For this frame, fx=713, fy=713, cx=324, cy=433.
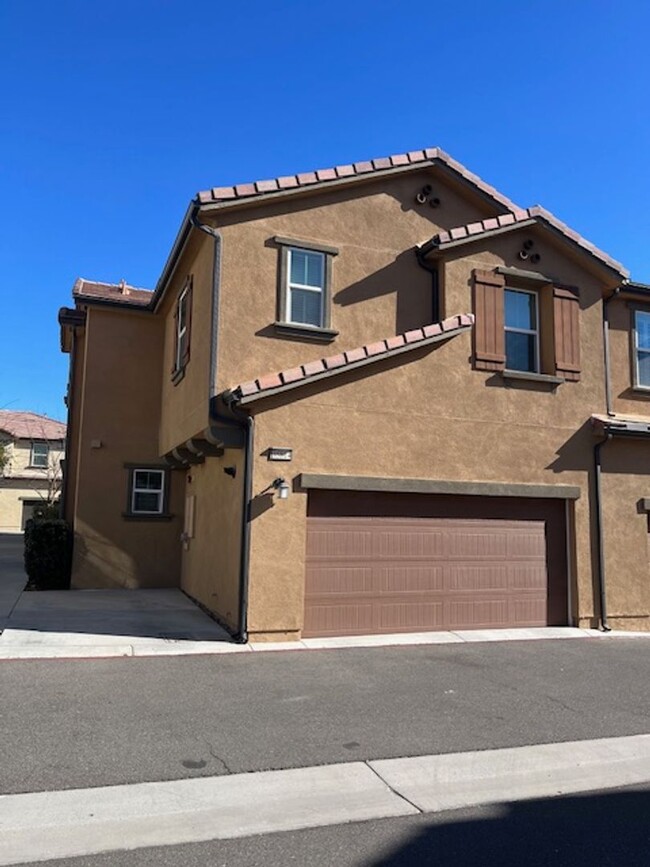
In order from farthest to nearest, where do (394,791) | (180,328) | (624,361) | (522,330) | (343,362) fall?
1. (180,328)
2. (624,361)
3. (522,330)
4. (343,362)
5. (394,791)

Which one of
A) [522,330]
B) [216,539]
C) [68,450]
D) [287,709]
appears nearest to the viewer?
[287,709]

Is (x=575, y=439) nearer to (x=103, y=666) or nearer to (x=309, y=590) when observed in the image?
(x=309, y=590)

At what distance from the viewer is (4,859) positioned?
155 inches

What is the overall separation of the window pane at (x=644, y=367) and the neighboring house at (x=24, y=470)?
34141 millimetres

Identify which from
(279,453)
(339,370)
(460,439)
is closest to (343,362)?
(339,370)

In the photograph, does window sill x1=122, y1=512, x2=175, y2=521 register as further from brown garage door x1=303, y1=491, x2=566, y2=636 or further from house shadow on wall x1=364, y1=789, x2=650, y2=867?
house shadow on wall x1=364, y1=789, x2=650, y2=867

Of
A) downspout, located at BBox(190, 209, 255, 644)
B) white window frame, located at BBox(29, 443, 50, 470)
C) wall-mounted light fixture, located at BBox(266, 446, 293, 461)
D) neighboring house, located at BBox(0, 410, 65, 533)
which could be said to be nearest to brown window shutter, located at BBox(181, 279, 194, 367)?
downspout, located at BBox(190, 209, 255, 644)

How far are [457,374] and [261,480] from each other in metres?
3.81

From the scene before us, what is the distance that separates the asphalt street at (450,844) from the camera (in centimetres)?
401

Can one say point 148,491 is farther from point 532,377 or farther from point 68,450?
point 532,377

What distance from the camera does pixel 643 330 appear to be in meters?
13.8

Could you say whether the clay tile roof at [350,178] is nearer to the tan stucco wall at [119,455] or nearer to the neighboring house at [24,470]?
the tan stucco wall at [119,455]

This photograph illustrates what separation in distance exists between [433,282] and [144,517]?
797 cm

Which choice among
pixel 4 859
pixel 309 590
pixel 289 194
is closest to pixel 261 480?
pixel 309 590
